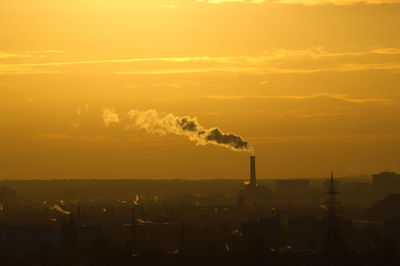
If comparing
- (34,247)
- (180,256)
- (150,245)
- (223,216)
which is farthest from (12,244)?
(223,216)

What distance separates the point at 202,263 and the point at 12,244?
4383 cm

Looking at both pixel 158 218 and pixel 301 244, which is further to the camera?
pixel 158 218

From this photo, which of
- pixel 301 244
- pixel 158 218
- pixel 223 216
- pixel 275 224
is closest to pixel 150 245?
pixel 301 244

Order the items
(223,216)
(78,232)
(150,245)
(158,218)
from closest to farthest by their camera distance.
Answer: (150,245)
(78,232)
(158,218)
(223,216)

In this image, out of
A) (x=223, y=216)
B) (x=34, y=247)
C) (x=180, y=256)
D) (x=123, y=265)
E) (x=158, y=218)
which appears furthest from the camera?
(x=223, y=216)

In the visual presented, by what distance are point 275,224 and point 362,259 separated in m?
43.8

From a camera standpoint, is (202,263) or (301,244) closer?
(202,263)

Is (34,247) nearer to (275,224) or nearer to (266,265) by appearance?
(275,224)

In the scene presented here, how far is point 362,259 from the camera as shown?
87.5m

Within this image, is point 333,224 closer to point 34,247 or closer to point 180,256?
point 180,256

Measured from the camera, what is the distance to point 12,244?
4941 inches

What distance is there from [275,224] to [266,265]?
1828 inches

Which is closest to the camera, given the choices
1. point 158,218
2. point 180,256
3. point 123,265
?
point 123,265

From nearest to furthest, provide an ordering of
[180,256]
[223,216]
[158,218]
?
[180,256], [158,218], [223,216]
